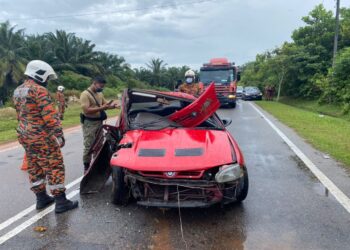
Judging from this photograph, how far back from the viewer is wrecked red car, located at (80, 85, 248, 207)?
3836mm

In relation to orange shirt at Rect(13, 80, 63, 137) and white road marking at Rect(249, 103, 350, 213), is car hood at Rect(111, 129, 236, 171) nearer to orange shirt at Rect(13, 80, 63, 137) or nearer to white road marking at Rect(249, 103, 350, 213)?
orange shirt at Rect(13, 80, 63, 137)

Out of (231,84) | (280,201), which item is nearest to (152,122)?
(280,201)

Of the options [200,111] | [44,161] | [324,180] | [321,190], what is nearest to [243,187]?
[200,111]

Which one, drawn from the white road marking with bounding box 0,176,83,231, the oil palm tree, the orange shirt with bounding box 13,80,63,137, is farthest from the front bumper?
the oil palm tree

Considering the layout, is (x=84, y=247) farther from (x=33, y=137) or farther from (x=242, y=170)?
(x=242, y=170)

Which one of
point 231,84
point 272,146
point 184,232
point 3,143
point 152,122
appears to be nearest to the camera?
point 184,232

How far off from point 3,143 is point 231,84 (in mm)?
13462

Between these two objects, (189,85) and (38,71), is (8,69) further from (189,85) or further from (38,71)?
(38,71)

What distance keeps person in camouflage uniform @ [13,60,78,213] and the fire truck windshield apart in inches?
660

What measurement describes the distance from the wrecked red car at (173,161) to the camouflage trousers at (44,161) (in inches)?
24.0

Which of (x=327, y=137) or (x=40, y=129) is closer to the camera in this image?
(x=40, y=129)

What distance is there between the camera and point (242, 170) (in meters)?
4.07

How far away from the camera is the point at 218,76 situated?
20.6 meters

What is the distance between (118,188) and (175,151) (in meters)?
0.88
